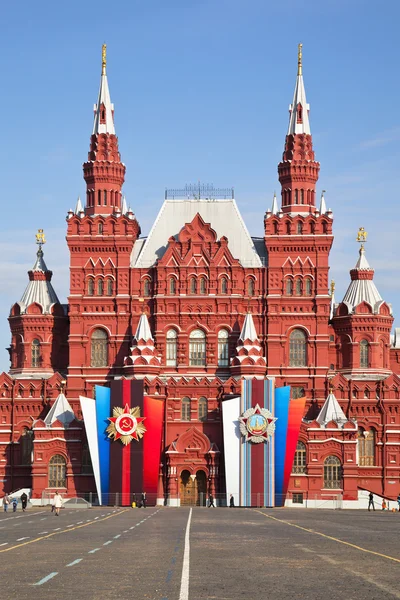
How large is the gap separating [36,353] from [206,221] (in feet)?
76.1

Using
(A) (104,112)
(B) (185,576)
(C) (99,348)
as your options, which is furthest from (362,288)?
(B) (185,576)

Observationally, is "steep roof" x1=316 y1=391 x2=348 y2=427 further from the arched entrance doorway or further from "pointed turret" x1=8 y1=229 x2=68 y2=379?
"pointed turret" x1=8 y1=229 x2=68 y2=379

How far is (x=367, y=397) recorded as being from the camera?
119438 mm

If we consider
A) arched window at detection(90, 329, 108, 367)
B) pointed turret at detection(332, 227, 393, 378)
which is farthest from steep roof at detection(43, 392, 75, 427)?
pointed turret at detection(332, 227, 393, 378)

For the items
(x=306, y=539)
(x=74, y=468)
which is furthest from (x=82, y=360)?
(x=306, y=539)

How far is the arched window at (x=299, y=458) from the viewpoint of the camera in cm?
11338

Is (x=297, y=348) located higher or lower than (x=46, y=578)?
higher

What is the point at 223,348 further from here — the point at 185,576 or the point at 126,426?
the point at 185,576

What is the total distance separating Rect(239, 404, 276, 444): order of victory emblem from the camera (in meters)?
110

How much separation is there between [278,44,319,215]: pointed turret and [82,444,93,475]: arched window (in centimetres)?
3276

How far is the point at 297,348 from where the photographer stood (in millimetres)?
120125

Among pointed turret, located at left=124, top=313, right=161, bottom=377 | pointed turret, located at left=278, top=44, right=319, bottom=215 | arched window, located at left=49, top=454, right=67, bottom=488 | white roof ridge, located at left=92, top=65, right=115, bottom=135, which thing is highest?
white roof ridge, located at left=92, top=65, right=115, bottom=135

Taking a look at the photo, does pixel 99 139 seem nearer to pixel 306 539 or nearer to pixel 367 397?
pixel 367 397

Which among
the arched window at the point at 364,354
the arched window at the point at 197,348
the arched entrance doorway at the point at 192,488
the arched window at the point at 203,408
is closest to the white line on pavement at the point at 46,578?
the arched entrance doorway at the point at 192,488
